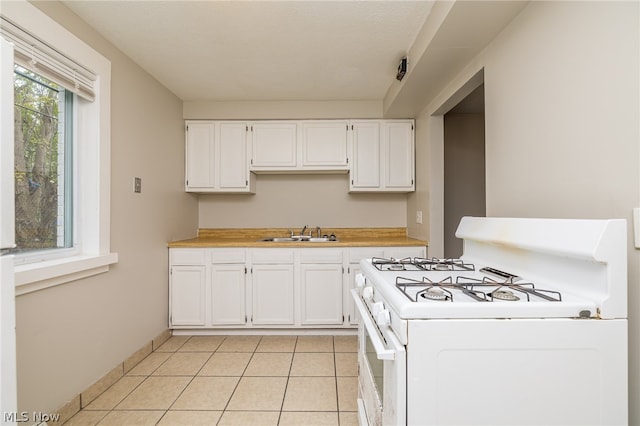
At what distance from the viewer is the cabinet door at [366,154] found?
127 inches

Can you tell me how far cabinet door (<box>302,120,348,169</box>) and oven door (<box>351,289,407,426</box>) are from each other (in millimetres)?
1955

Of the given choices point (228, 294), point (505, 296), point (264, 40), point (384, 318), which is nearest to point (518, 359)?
point (505, 296)

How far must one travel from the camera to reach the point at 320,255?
290 centimetres

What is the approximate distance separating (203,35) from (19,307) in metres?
1.75

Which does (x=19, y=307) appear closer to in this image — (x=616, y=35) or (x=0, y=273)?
(x=0, y=273)

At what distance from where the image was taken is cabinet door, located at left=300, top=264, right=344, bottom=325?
290cm

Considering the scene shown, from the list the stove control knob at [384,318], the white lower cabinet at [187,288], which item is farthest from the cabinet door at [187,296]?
the stove control knob at [384,318]

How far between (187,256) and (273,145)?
133cm

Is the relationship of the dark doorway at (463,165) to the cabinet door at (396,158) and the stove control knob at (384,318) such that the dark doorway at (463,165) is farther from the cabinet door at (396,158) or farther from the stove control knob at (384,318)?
the stove control knob at (384,318)

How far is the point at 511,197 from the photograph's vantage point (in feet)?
5.40

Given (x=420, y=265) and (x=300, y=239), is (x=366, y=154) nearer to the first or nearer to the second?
(x=300, y=239)

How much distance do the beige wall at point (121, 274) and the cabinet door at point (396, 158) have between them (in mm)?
2032

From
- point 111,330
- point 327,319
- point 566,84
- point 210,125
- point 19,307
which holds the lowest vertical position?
point 327,319

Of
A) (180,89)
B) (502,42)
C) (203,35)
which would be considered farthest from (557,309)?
(180,89)
